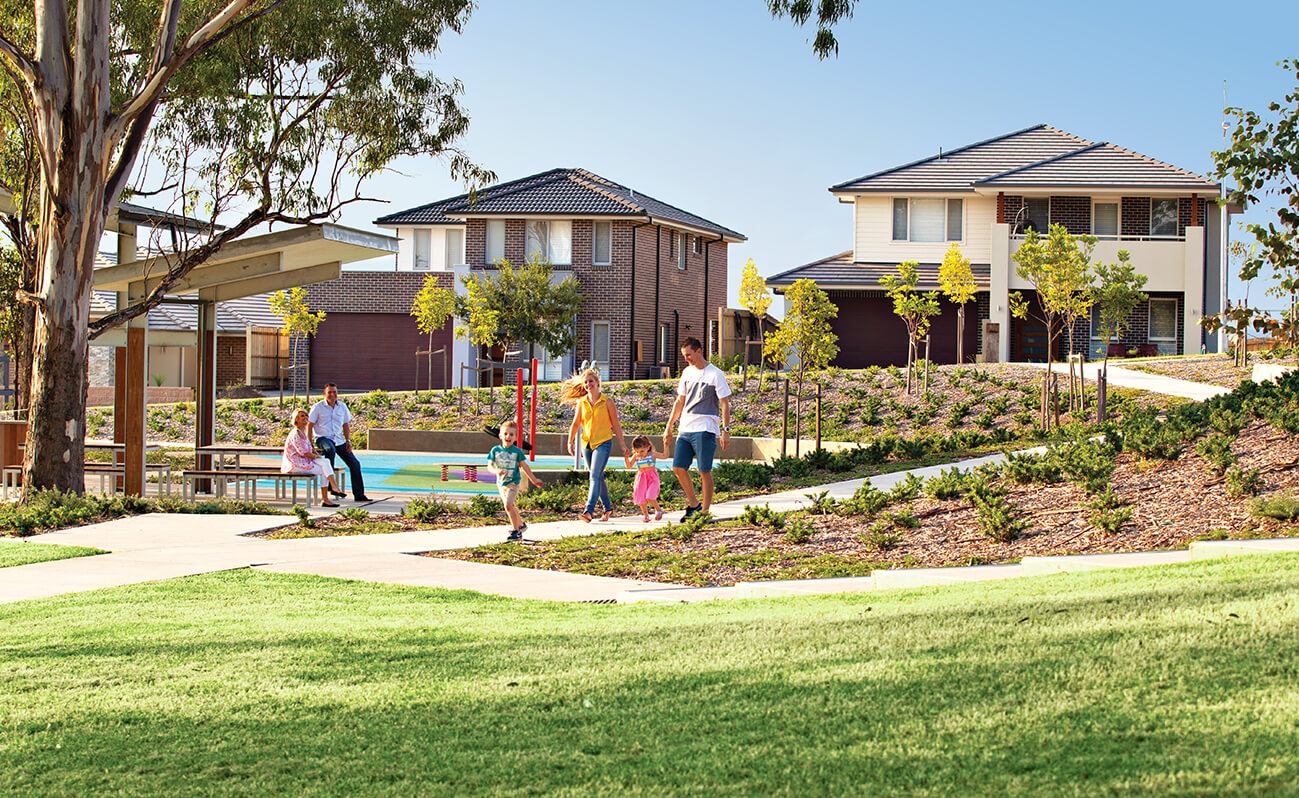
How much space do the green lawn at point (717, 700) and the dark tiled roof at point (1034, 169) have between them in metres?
34.4

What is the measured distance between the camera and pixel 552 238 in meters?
44.2

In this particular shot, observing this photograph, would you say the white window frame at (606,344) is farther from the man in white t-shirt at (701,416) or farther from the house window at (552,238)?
the man in white t-shirt at (701,416)

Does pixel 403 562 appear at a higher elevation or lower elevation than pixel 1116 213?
lower

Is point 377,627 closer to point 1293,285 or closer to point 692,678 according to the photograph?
point 692,678

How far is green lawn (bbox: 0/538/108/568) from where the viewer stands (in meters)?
11.2

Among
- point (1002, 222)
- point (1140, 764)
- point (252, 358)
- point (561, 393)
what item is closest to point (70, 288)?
point (1140, 764)

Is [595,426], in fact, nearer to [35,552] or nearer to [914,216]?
[35,552]

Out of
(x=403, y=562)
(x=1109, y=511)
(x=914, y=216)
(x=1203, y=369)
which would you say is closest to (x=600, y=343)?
(x=914, y=216)

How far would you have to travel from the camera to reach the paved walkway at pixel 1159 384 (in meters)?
22.4

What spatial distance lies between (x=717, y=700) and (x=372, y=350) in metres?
42.7

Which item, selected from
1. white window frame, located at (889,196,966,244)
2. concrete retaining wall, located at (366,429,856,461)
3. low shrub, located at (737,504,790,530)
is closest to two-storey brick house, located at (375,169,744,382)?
white window frame, located at (889,196,966,244)

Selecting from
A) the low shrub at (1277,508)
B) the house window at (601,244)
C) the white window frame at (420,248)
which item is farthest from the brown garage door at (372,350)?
the low shrub at (1277,508)

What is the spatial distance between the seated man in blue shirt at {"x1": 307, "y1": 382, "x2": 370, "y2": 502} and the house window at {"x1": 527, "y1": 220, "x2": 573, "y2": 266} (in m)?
27.0

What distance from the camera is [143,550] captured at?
11.8 m
